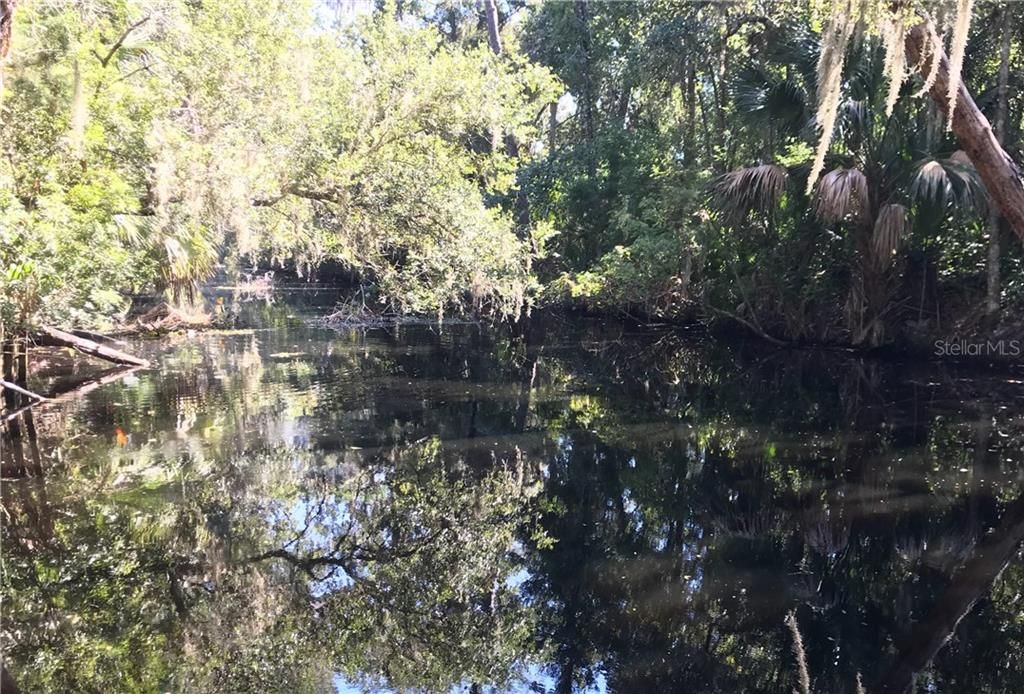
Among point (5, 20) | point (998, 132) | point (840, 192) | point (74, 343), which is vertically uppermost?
point (998, 132)

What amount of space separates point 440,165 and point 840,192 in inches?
234

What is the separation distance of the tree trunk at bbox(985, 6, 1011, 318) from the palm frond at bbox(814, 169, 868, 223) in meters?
1.96

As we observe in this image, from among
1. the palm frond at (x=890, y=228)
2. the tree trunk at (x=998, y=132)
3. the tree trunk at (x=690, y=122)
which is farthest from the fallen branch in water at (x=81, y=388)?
the tree trunk at (x=998, y=132)

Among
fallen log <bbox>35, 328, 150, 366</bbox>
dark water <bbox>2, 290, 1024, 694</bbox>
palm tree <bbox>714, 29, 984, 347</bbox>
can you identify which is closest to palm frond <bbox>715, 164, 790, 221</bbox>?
palm tree <bbox>714, 29, 984, 347</bbox>

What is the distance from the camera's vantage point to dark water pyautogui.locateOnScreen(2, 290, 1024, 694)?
13.7 feet

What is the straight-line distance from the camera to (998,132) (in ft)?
38.3

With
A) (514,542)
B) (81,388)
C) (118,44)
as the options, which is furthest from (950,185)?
(81,388)

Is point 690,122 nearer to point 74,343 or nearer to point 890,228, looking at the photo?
point 890,228

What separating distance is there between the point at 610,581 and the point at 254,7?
9248 mm

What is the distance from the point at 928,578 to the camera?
5.05 meters

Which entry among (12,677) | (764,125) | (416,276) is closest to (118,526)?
(12,677)

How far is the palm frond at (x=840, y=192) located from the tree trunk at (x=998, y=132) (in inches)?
77.1

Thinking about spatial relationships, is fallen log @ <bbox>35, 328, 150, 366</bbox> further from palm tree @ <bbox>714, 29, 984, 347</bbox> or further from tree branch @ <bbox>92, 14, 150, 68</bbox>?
palm tree @ <bbox>714, 29, 984, 347</bbox>

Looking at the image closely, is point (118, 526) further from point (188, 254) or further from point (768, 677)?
point (188, 254)
